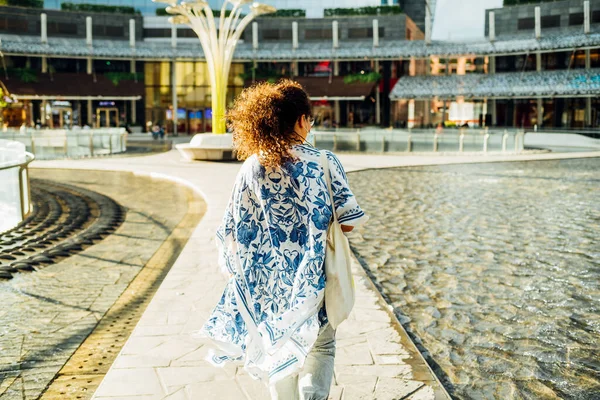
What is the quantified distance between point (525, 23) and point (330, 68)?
15.4 meters

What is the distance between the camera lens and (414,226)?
33.7 feet

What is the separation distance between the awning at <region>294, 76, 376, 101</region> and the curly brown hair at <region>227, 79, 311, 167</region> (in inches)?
1885

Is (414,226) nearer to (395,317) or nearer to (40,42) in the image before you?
(395,317)

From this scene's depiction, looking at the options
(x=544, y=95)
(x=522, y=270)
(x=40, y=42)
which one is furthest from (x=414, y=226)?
(x=40, y=42)

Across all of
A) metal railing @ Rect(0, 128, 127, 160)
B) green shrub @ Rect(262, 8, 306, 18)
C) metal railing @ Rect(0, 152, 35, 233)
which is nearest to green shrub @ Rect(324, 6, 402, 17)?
green shrub @ Rect(262, 8, 306, 18)

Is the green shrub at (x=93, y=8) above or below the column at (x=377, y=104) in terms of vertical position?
above

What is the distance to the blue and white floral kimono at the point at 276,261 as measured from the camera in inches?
119

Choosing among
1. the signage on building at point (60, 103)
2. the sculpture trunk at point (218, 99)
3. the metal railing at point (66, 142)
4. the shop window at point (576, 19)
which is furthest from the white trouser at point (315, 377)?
the shop window at point (576, 19)

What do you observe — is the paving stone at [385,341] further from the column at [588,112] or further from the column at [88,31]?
the column at [88,31]

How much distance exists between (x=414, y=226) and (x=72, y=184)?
10.6 m

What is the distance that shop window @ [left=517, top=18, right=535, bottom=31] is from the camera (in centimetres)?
4981

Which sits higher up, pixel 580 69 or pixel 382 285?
pixel 580 69

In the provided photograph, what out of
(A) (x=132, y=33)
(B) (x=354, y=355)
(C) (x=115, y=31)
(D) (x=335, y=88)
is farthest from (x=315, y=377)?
(C) (x=115, y=31)

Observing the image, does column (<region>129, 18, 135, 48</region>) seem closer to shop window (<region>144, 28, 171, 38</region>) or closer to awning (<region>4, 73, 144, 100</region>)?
shop window (<region>144, 28, 171, 38</region>)
